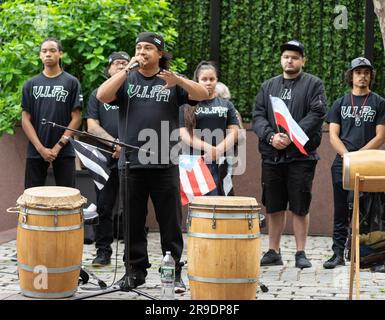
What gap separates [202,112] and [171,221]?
2.07 m

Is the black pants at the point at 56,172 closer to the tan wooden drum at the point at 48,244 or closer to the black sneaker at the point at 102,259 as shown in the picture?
the black sneaker at the point at 102,259

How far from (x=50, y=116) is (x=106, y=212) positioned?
124 centimetres

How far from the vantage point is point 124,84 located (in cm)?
770

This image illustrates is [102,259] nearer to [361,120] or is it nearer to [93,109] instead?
[93,109]

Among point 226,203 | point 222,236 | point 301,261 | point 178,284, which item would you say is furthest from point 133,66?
point 301,261

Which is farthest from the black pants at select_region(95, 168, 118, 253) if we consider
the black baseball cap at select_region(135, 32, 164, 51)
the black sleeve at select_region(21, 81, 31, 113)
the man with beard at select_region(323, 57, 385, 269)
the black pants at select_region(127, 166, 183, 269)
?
the man with beard at select_region(323, 57, 385, 269)

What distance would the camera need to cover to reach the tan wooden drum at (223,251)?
679 centimetres

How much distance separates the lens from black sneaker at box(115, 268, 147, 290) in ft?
24.2

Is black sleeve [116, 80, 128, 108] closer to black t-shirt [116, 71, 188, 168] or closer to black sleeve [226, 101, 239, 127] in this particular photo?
black t-shirt [116, 71, 188, 168]

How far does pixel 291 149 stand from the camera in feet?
30.2

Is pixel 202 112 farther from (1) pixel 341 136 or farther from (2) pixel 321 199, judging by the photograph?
(2) pixel 321 199

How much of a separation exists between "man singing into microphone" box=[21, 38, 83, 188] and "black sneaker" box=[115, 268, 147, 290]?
76.1 inches

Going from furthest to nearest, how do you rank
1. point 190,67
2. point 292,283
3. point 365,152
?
point 190,67 < point 292,283 < point 365,152
